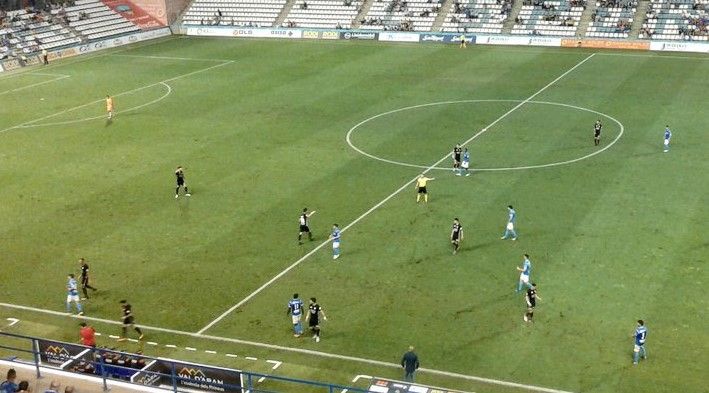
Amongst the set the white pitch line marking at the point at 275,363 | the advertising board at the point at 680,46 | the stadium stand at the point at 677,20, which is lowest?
the white pitch line marking at the point at 275,363

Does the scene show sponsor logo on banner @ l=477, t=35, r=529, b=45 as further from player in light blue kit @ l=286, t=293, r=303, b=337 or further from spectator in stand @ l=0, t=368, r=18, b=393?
spectator in stand @ l=0, t=368, r=18, b=393

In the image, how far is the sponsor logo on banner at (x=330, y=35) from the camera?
8456 centimetres

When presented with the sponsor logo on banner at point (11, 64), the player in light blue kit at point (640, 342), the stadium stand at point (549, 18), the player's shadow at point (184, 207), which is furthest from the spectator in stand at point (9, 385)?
the stadium stand at point (549, 18)

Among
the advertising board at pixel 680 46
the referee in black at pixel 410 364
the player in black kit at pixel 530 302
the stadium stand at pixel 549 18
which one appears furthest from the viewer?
the stadium stand at pixel 549 18

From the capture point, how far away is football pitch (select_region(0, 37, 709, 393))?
25453 millimetres

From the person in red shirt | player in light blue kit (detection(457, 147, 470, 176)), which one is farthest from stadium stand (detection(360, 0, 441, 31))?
the person in red shirt

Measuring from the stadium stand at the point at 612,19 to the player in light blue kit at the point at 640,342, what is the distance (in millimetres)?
57834

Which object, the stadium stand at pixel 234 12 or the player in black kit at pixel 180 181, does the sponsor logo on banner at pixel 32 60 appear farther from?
the player in black kit at pixel 180 181

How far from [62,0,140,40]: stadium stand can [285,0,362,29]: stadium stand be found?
18072 mm

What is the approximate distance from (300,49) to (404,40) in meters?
11.0

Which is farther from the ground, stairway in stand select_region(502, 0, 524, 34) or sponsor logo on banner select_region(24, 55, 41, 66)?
stairway in stand select_region(502, 0, 524, 34)

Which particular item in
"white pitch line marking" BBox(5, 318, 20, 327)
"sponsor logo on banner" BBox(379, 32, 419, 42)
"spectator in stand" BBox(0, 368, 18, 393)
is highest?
"spectator in stand" BBox(0, 368, 18, 393)

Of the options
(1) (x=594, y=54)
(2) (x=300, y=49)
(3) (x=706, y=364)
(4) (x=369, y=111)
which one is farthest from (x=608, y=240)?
(2) (x=300, y=49)

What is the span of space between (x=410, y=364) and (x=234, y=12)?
7725 centimetres
